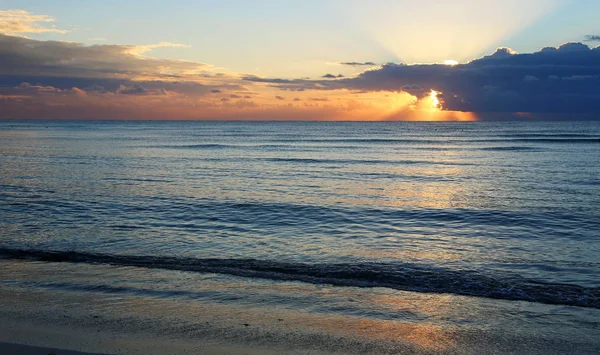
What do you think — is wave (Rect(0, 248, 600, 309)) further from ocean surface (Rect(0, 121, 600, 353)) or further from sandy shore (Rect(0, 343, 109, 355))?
sandy shore (Rect(0, 343, 109, 355))

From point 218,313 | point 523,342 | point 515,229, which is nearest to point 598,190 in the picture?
point 515,229

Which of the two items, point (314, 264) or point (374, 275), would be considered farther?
point (314, 264)

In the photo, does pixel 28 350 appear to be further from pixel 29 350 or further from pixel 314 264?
pixel 314 264

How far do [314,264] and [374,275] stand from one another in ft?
5.59

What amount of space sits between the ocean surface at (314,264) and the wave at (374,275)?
6 cm

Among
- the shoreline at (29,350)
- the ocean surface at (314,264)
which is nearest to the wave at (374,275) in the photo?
the ocean surface at (314,264)

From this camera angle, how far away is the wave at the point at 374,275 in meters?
11.1

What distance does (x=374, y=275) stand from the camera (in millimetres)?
12469

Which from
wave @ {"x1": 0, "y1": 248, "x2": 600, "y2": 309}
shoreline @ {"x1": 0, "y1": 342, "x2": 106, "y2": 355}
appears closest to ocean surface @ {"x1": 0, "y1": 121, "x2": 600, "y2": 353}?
wave @ {"x1": 0, "y1": 248, "x2": 600, "y2": 309}

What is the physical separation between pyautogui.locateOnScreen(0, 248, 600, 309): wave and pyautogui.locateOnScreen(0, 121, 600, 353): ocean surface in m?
0.06

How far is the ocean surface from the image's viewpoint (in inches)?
344

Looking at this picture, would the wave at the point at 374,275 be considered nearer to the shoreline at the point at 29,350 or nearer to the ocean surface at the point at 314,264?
the ocean surface at the point at 314,264

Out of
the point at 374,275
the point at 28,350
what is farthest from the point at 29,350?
the point at 374,275

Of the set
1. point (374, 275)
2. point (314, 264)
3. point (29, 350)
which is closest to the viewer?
point (29, 350)
